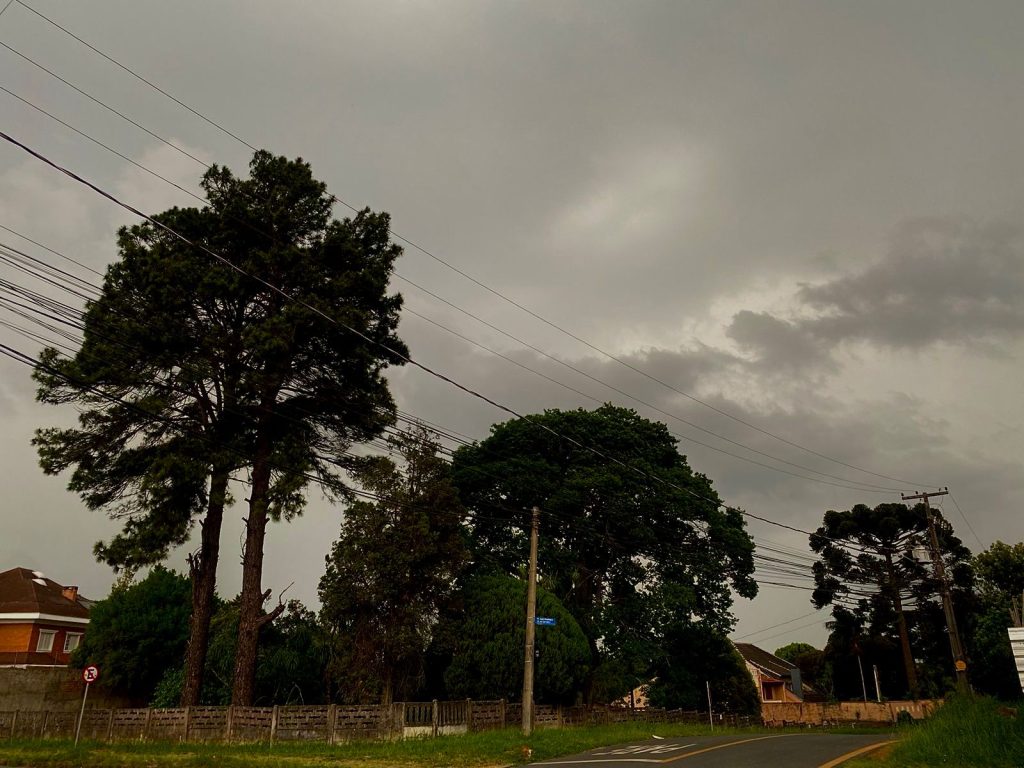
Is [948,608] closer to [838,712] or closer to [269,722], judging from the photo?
[838,712]

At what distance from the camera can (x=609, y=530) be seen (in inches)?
1515

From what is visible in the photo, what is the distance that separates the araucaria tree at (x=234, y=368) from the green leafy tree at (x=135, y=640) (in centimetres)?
1204

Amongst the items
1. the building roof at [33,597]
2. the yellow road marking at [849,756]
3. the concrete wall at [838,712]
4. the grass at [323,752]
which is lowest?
the concrete wall at [838,712]

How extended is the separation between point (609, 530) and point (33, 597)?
3935 centimetres

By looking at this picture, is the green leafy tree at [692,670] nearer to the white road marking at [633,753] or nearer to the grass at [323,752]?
the grass at [323,752]

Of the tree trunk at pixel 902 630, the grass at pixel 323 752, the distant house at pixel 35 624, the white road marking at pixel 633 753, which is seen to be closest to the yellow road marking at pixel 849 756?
the white road marking at pixel 633 753

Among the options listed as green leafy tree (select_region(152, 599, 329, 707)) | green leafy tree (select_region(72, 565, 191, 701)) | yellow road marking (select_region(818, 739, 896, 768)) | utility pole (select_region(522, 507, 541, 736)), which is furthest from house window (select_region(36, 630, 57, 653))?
yellow road marking (select_region(818, 739, 896, 768))

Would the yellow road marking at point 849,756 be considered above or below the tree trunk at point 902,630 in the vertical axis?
below

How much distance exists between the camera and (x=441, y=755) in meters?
19.5

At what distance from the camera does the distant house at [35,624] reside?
47969 mm

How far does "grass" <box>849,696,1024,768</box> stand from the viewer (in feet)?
43.9

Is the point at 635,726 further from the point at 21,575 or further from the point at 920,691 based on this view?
the point at 21,575

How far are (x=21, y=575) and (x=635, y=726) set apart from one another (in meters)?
47.3

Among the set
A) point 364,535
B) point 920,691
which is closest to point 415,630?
point 364,535
